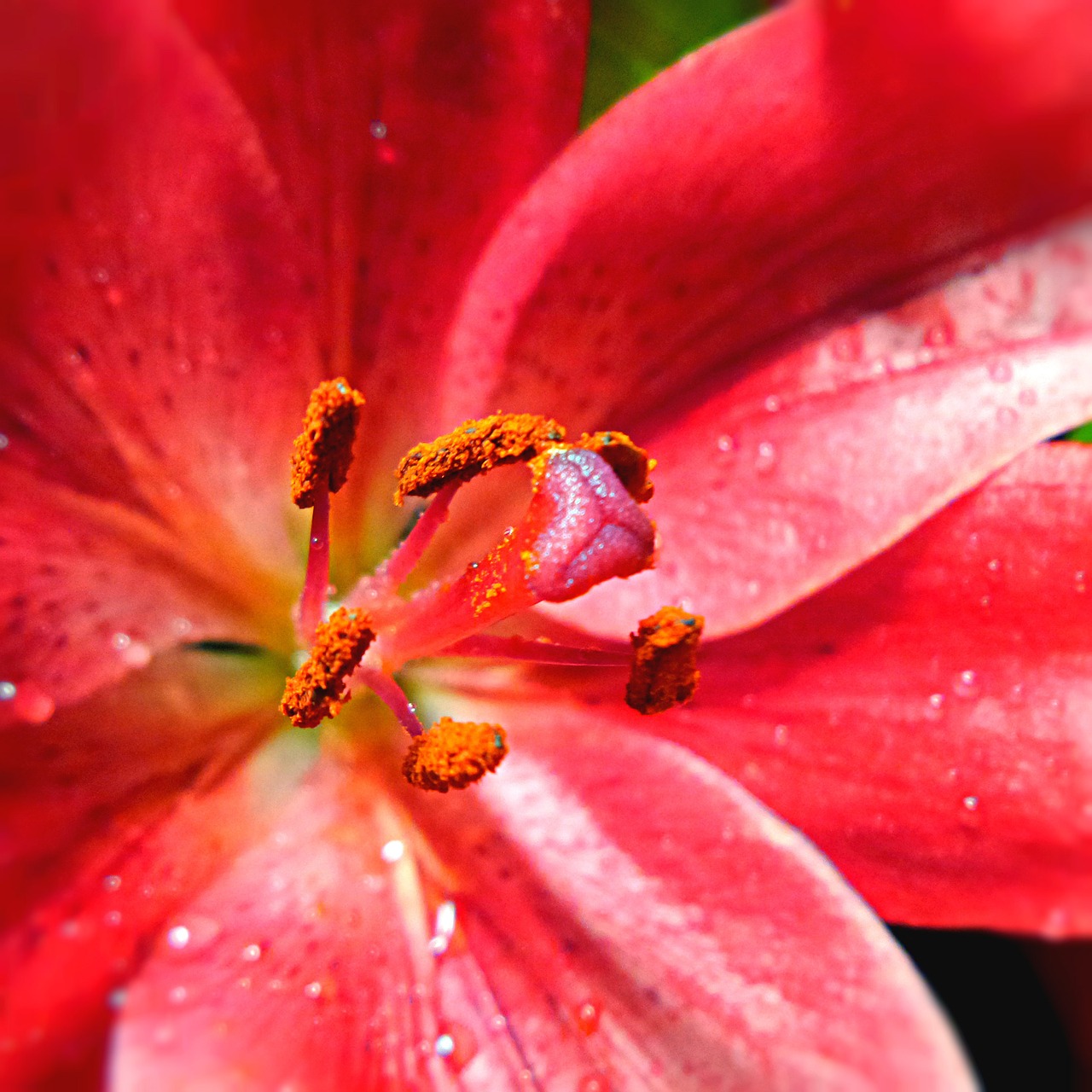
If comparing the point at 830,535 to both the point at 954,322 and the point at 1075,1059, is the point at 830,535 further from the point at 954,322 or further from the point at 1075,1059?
the point at 1075,1059

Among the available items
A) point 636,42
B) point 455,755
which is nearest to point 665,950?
point 455,755

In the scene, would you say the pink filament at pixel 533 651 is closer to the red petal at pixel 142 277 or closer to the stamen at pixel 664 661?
the stamen at pixel 664 661

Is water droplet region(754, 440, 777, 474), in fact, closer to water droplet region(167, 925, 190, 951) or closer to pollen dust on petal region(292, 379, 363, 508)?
pollen dust on petal region(292, 379, 363, 508)

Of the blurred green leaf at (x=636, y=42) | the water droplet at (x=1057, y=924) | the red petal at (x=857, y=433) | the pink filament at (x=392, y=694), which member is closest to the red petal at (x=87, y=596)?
the pink filament at (x=392, y=694)

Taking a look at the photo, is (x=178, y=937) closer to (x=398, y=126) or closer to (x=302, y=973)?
(x=302, y=973)

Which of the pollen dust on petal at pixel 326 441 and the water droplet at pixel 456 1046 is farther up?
the pollen dust on petal at pixel 326 441

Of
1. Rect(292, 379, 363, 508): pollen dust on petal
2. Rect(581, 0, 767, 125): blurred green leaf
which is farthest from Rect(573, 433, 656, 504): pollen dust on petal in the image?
Rect(581, 0, 767, 125): blurred green leaf
